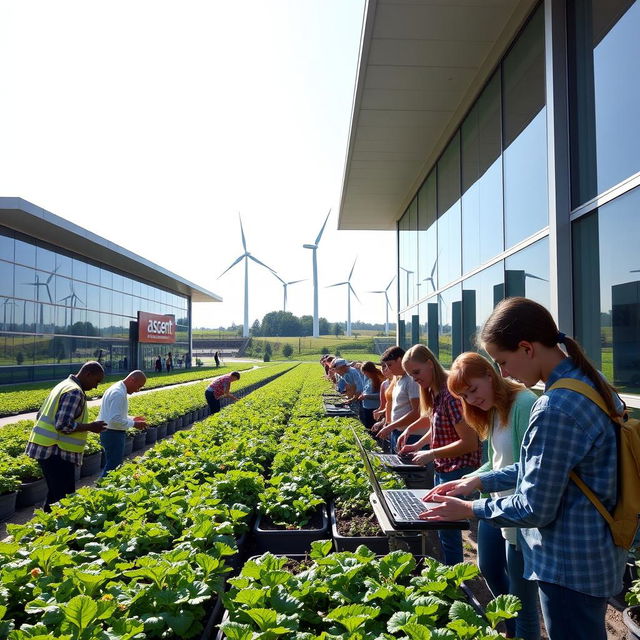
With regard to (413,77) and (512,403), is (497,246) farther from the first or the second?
(512,403)

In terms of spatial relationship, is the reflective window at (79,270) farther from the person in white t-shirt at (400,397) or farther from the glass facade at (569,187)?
the person in white t-shirt at (400,397)

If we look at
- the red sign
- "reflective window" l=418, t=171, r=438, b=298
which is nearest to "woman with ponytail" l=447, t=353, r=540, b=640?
"reflective window" l=418, t=171, r=438, b=298

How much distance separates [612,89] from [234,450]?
4.82 metres

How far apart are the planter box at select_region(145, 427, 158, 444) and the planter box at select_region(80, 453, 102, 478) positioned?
2.61 m

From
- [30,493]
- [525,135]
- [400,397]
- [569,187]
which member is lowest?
[30,493]

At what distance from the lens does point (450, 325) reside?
989 cm

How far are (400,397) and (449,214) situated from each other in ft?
16.2

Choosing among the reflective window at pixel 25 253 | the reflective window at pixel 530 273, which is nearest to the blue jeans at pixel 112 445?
the reflective window at pixel 530 273

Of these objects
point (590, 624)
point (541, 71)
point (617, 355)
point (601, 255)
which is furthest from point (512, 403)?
point (541, 71)

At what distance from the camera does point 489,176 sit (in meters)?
7.90

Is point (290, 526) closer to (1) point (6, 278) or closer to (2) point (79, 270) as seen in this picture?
(1) point (6, 278)

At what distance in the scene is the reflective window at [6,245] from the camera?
69.9 ft

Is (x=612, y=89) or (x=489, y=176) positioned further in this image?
(x=489, y=176)

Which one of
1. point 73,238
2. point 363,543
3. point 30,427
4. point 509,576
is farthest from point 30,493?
point 73,238
